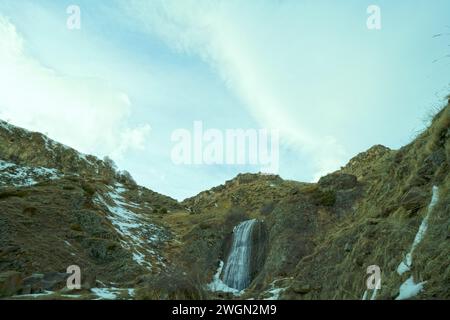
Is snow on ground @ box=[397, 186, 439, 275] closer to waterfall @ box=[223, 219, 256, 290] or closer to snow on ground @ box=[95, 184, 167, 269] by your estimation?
waterfall @ box=[223, 219, 256, 290]

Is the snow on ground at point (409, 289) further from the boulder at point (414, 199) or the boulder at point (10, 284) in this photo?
the boulder at point (10, 284)

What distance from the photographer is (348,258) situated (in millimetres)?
11312

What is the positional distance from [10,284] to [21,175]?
28763 mm

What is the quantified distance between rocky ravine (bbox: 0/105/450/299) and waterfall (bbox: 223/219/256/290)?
0.70m

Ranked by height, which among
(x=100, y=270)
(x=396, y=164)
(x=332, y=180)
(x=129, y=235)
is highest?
(x=332, y=180)

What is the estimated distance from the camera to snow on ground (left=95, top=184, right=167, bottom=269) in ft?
98.7

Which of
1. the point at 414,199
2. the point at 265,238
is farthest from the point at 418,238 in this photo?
the point at 265,238

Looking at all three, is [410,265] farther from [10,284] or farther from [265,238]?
[265,238]

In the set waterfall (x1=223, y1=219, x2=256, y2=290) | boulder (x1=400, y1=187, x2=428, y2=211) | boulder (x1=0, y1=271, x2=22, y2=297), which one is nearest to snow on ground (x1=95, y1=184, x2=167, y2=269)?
waterfall (x1=223, y1=219, x2=256, y2=290)

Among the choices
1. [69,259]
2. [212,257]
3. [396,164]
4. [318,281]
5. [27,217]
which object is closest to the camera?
[318,281]

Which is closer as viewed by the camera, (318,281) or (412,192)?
(412,192)

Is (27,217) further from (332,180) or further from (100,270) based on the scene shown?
(332,180)

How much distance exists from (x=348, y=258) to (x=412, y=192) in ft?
8.38
